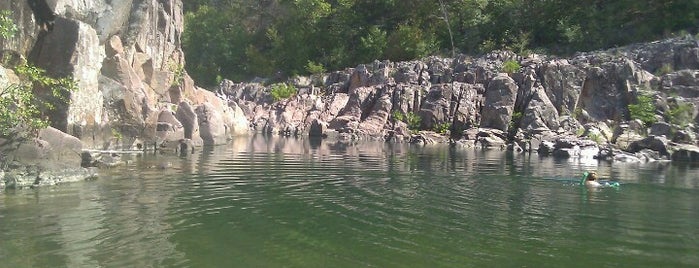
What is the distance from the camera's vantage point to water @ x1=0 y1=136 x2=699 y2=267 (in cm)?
1043

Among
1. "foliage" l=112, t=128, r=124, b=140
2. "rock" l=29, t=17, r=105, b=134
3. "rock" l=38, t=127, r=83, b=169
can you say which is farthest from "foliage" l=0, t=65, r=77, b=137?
"foliage" l=112, t=128, r=124, b=140

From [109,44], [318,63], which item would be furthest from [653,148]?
[318,63]

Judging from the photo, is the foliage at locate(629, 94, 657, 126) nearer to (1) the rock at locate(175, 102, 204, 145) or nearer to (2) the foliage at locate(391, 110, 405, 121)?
(2) the foliage at locate(391, 110, 405, 121)

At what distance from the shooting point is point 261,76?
81375 mm

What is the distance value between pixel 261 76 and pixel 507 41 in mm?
33258

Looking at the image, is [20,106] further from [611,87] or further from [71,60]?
[611,87]

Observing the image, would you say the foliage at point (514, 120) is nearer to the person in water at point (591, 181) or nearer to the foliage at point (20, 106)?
the person in water at point (591, 181)

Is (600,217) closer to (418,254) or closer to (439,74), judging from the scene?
(418,254)

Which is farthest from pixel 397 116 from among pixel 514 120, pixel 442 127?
pixel 514 120

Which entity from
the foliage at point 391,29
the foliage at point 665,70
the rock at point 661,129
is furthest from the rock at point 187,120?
the foliage at point 391,29

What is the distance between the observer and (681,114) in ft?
141

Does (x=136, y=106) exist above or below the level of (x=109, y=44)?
below

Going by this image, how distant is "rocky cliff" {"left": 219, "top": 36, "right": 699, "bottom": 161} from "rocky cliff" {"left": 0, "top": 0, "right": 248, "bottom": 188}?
1704cm

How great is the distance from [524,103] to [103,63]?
3397 centimetres
